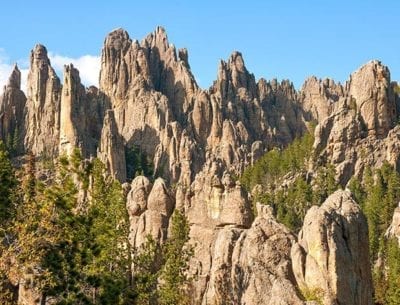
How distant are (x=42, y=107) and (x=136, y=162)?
2338cm

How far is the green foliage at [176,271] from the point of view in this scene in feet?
140

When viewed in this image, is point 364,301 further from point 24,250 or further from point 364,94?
point 364,94

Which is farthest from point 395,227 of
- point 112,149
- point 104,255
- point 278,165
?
point 112,149

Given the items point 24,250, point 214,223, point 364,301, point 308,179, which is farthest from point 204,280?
point 308,179

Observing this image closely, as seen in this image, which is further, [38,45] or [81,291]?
[38,45]

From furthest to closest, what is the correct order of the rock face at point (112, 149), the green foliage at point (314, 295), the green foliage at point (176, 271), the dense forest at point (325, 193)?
the rock face at point (112, 149), the dense forest at point (325, 193), the green foliage at point (176, 271), the green foliage at point (314, 295)

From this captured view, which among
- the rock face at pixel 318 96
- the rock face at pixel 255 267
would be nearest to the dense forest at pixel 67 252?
the rock face at pixel 255 267

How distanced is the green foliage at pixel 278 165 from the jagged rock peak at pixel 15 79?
57.7 meters

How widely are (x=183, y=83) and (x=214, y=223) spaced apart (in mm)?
103115

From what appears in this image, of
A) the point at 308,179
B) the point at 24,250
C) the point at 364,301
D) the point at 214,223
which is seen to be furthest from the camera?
the point at 308,179

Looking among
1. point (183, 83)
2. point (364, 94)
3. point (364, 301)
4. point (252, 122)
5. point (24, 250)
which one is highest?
point (183, 83)

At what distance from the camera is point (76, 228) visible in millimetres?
35625

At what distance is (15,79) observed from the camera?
14262 cm

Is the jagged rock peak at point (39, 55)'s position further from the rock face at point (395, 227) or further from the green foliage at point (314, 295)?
the green foliage at point (314, 295)
